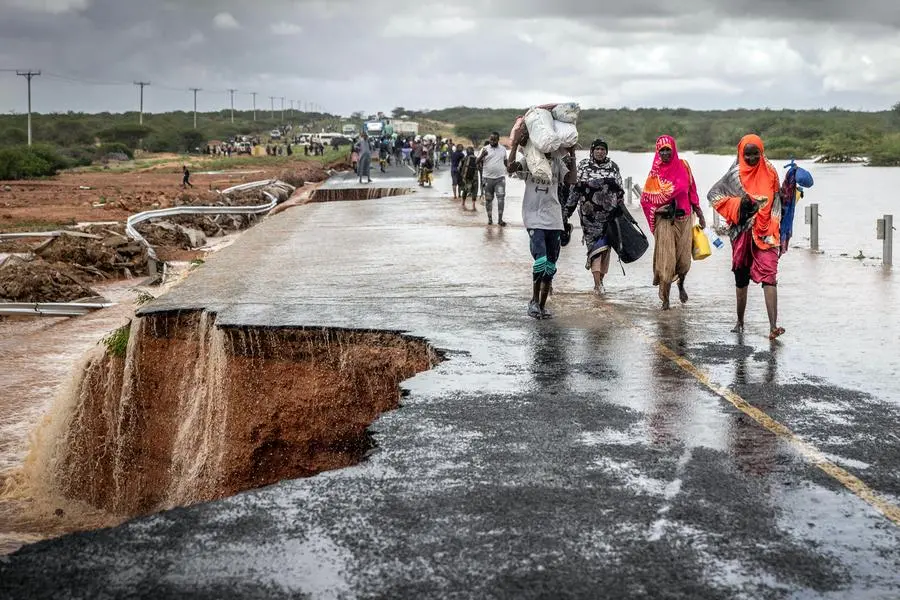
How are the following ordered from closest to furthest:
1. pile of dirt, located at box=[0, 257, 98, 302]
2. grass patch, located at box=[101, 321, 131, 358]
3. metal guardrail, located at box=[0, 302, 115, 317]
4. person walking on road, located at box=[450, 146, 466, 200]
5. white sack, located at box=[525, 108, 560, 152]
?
1. white sack, located at box=[525, 108, 560, 152]
2. grass patch, located at box=[101, 321, 131, 358]
3. metal guardrail, located at box=[0, 302, 115, 317]
4. pile of dirt, located at box=[0, 257, 98, 302]
5. person walking on road, located at box=[450, 146, 466, 200]

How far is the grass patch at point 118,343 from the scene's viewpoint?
11.7 meters

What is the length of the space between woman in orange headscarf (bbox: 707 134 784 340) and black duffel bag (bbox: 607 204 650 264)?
2.69 metres

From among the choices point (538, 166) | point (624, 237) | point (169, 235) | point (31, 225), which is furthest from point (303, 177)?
point (538, 166)

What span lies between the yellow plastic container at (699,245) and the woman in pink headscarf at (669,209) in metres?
0.17

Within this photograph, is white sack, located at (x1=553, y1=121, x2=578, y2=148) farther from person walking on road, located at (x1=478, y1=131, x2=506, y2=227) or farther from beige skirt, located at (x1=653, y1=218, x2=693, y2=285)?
person walking on road, located at (x1=478, y1=131, x2=506, y2=227)

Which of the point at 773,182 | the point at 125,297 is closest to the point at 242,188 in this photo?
the point at 125,297

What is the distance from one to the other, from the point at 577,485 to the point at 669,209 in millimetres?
6523

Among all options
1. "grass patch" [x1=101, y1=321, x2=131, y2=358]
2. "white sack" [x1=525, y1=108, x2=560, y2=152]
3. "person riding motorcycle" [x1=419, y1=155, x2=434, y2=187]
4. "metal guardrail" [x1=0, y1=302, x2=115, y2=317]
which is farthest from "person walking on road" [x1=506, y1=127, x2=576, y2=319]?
"person riding motorcycle" [x1=419, y1=155, x2=434, y2=187]

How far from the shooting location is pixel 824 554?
470 centimetres

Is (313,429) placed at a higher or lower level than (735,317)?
lower

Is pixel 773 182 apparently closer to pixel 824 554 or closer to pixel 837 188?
pixel 824 554

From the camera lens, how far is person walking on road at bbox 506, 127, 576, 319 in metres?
10.9

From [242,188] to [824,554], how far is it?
124 feet

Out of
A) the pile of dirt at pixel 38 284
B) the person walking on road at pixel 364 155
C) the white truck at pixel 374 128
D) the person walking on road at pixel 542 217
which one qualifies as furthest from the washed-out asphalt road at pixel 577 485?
the white truck at pixel 374 128
